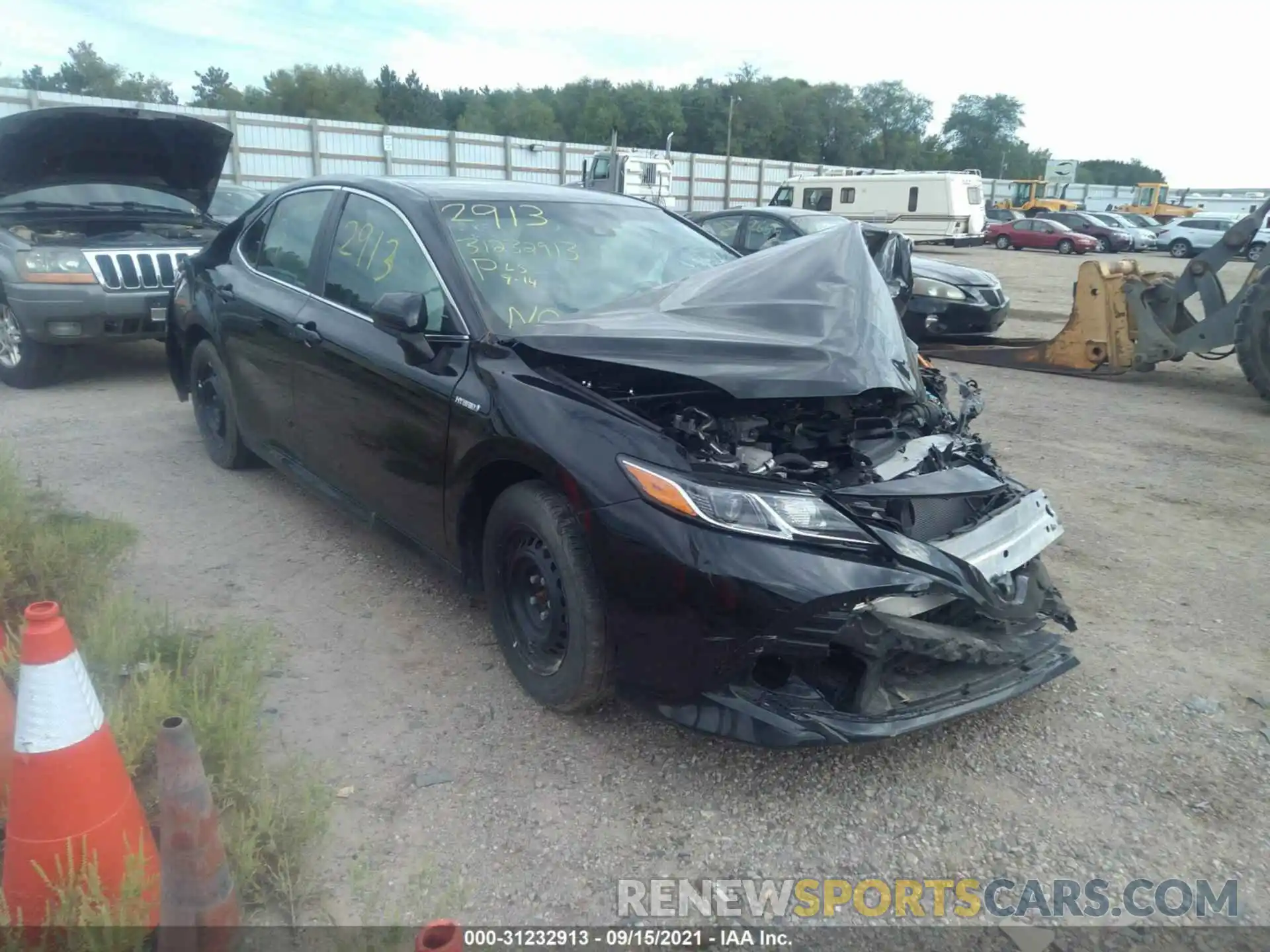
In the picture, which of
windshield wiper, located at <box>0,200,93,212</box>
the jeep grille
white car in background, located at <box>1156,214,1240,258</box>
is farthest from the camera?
white car in background, located at <box>1156,214,1240,258</box>

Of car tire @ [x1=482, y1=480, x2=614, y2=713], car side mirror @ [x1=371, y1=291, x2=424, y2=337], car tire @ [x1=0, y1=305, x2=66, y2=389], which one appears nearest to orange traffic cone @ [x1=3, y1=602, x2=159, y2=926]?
car tire @ [x1=482, y1=480, x2=614, y2=713]

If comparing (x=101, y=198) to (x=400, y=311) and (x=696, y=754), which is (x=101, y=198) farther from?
(x=696, y=754)

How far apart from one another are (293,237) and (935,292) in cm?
776

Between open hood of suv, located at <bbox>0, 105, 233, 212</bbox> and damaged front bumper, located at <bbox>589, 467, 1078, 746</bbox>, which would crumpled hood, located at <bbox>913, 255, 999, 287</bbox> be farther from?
damaged front bumper, located at <bbox>589, 467, 1078, 746</bbox>

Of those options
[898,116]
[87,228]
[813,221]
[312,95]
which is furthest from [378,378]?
[898,116]

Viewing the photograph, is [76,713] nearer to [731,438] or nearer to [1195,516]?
[731,438]

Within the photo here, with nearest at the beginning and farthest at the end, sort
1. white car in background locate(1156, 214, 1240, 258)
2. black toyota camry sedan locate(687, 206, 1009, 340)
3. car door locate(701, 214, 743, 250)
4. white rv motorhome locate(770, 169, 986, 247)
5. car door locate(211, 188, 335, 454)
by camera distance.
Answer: car door locate(211, 188, 335, 454), black toyota camry sedan locate(687, 206, 1009, 340), car door locate(701, 214, 743, 250), white rv motorhome locate(770, 169, 986, 247), white car in background locate(1156, 214, 1240, 258)

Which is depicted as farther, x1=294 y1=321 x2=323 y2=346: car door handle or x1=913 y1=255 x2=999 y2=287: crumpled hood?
x1=913 y1=255 x2=999 y2=287: crumpled hood

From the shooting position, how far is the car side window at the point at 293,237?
14.2ft

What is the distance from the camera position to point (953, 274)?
1056 centimetres

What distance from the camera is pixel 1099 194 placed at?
5878cm

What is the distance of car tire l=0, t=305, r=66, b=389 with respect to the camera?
7074 millimetres

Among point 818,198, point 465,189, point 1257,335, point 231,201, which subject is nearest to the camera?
point 465,189

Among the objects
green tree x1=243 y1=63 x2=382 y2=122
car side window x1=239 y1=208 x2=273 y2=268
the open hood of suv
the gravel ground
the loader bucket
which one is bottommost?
the gravel ground
